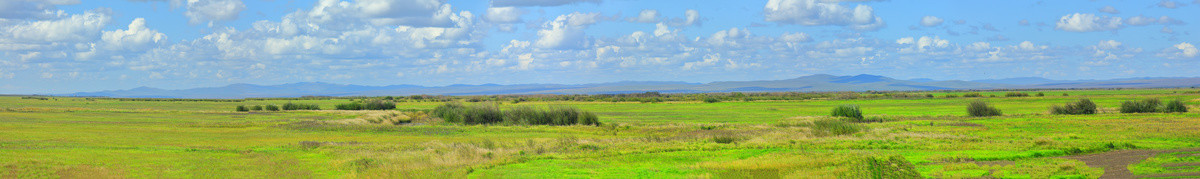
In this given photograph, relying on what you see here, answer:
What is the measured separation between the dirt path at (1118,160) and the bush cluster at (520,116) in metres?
36.9

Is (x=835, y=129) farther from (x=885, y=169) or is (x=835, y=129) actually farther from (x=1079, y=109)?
(x=1079, y=109)

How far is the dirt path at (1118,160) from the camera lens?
21159mm

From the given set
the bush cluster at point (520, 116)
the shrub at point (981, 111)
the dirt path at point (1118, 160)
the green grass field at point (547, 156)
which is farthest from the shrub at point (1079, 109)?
the dirt path at point (1118, 160)

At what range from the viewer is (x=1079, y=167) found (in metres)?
22.9

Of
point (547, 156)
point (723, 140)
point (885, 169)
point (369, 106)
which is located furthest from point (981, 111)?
point (369, 106)

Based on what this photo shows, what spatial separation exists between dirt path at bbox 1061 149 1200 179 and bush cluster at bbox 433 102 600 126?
36937 millimetres

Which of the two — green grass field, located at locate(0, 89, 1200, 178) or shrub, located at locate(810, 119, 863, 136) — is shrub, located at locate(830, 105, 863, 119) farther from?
green grass field, located at locate(0, 89, 1200, 178)

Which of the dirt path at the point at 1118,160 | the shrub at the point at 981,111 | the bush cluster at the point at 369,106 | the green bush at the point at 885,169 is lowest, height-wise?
the green bush at the point at 885,169

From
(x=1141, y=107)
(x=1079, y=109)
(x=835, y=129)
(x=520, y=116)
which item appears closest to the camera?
(x=835, y=129)

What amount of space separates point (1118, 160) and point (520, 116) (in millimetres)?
45176

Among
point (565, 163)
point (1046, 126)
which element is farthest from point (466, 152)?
point (1046, 126)

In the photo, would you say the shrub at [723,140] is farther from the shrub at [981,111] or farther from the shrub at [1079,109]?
the shrub at [1079,109]

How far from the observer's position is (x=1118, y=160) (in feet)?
82.7

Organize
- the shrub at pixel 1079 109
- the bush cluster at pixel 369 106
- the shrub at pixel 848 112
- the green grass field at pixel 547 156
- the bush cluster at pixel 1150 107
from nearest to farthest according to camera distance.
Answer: the green grass field at pixel 547 156, the shrub at pixel 848 112, the shrub at pixel 1079 109, the bush cluster at pixel 1150 107, the bush cluster at pixel 369 106
